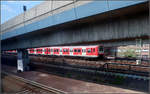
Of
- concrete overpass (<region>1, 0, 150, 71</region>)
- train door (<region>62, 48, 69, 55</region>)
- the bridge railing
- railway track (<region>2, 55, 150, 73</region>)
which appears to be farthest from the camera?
train door (<region>62, 48, 69, 55</region>)

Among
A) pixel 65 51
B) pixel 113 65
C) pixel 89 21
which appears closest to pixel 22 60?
pixel 65 51

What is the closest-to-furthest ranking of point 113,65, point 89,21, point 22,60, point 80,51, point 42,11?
point 89,21 < point 42,11 < point 113,65 < point 22,60 < point 80,51

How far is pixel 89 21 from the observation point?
7.39 m

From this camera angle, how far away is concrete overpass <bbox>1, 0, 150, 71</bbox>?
5.58 metres

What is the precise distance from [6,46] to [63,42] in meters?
16.7

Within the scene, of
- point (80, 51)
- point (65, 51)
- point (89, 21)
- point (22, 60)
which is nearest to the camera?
point (89, 21)

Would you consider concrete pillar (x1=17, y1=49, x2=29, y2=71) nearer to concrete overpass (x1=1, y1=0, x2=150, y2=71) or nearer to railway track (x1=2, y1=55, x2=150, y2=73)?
railway track (x1=2, y1=55, x2=150, y2=73)

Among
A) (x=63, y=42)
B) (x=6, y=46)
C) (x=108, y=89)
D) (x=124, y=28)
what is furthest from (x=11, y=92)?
(x=6, y=46)

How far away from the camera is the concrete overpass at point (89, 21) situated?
18.3 feet

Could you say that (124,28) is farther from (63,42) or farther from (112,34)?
(63,42)

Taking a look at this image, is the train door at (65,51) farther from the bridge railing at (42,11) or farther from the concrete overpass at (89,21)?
the bridge railing at (42,11)

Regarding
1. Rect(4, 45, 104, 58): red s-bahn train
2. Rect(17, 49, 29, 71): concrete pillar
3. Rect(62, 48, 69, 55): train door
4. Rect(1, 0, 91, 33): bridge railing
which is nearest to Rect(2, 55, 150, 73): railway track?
Rect(4, 45, 104, 58): red s-bahn train

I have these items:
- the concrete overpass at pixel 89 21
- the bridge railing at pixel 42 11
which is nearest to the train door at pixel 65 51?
the concrete overpass at pixel 89 21

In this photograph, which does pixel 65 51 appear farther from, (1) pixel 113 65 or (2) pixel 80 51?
(1) pixel 113 65
